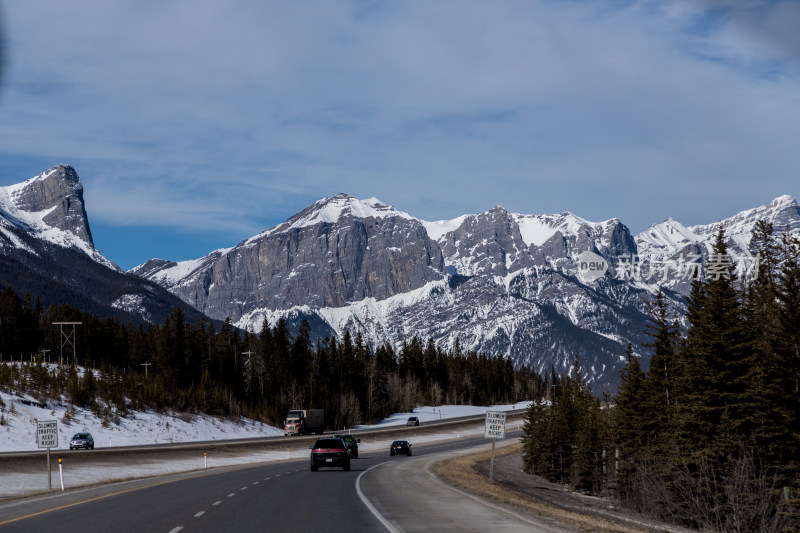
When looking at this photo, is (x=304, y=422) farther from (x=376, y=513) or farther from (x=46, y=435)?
(x=376, y=513)

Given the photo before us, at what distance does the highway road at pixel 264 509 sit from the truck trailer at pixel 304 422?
76.3m

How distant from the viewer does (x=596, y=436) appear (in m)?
76.6

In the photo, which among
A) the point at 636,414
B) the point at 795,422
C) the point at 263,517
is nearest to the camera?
Result: the point at 263,517

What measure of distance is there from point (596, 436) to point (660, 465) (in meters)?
23.6

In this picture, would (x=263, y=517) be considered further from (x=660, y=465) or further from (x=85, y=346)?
(x=85, y=346)

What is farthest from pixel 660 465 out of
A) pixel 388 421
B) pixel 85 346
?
pixel 85 346

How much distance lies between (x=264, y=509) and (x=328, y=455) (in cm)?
2397

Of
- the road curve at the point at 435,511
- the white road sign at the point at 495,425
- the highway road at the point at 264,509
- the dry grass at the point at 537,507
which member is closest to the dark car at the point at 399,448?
the dry grass at the point at 537,507

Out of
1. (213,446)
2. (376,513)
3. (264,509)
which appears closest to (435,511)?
(376,513)

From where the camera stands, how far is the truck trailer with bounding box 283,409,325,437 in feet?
381

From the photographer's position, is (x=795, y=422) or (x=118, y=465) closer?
(x=795, y=422)

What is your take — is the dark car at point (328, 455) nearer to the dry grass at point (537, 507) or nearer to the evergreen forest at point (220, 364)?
the dry grass at point (537, 507)

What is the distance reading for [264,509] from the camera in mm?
26672

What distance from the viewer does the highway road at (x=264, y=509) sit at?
864 inches
